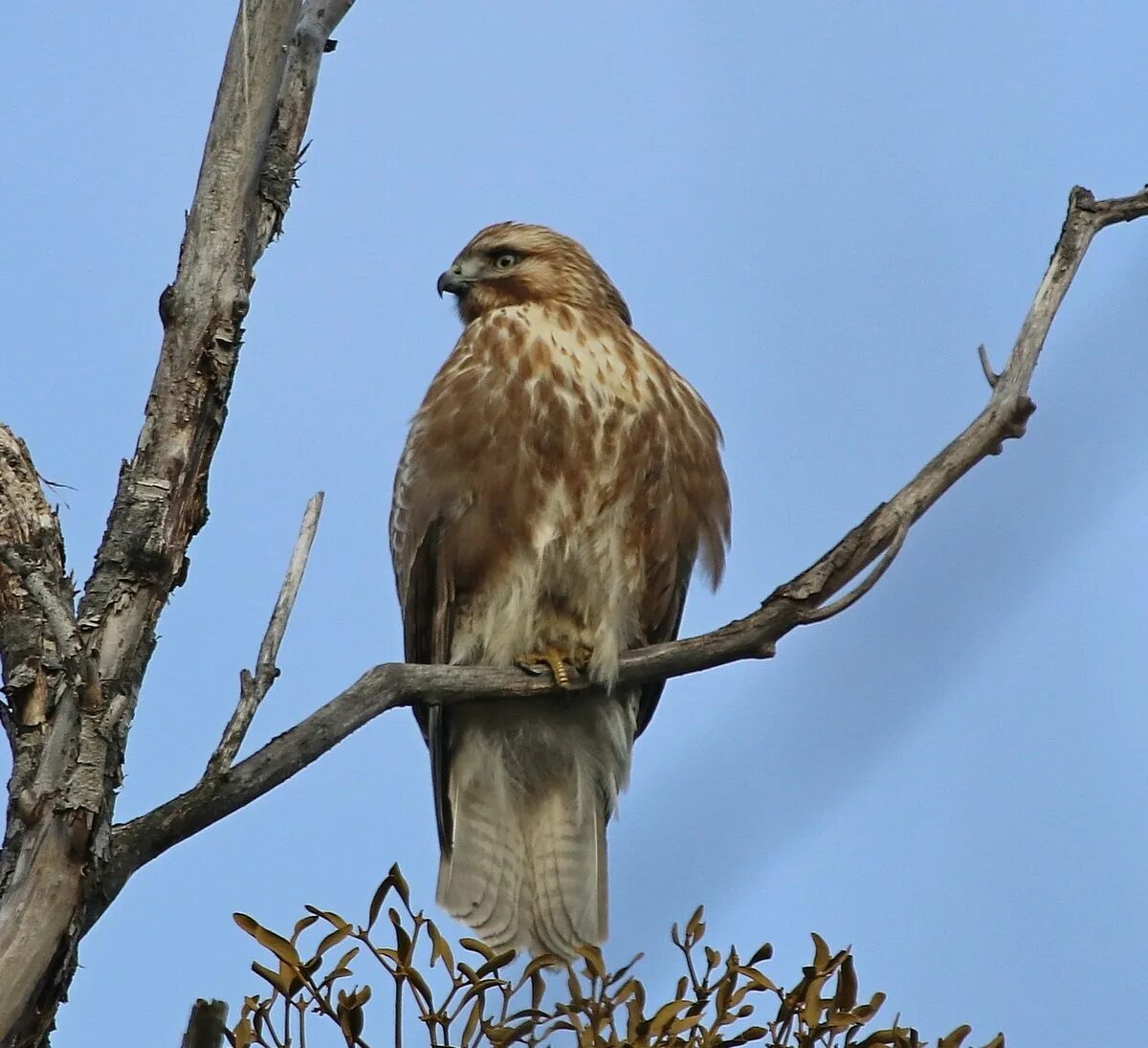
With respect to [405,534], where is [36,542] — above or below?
below

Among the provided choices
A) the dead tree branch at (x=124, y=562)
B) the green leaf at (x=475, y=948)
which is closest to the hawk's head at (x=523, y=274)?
the dead tree branch at (x=124, y=562)

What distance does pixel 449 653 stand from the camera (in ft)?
16.2

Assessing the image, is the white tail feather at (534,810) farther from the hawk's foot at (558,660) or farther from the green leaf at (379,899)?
the green leaf at (379,899)

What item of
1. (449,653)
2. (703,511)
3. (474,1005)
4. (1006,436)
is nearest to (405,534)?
(449,653)

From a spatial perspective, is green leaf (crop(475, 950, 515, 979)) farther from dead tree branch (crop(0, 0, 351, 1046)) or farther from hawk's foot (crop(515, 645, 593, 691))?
hawk's foot (crop(515, 645, 593, 691))

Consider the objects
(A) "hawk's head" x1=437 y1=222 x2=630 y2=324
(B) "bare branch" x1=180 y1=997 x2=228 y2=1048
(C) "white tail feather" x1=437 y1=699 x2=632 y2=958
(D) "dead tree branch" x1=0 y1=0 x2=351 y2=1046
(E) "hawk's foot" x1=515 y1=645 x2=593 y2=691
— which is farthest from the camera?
(A) "hawk's head" x1=437 y1=222 x2=630 y2=324

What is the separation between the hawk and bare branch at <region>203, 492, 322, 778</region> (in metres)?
1.25

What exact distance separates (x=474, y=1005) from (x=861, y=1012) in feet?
2.10

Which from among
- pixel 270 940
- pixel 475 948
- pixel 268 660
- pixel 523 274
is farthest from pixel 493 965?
pixel 523 274

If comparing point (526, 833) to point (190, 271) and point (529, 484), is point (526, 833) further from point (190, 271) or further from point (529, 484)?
point (190, 271)

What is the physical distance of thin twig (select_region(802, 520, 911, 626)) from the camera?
3418mm

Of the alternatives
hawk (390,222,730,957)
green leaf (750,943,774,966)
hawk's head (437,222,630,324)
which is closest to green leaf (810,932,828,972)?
green leaf (750,943,774,966)

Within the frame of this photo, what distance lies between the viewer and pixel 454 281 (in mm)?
5770

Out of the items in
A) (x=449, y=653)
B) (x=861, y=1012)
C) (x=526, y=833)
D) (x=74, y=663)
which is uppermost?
(x=449, y=653)
